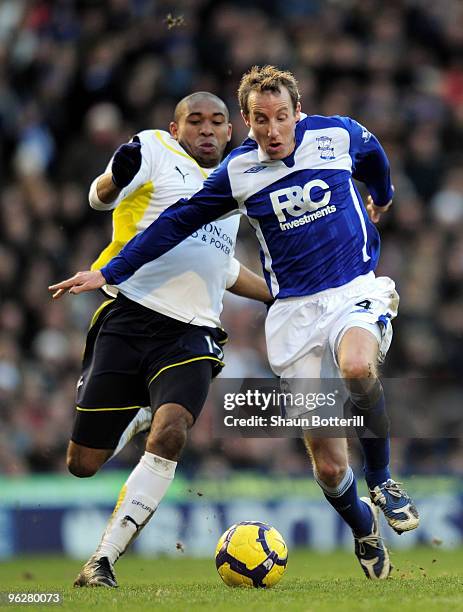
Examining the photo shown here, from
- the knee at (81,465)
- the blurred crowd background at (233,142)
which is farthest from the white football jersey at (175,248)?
the blurred crowd background at (233,142)

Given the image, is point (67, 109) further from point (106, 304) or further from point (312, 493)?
point (106, 304)

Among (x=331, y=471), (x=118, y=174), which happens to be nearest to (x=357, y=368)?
(x=331, y=471)

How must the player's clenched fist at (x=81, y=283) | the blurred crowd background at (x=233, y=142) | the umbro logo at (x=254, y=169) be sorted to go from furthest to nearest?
the blurred crowd background at (x=233, y=142)
the umbro logo at (x=254, y=169)
the player's clenched fist at (x=81, y=283)

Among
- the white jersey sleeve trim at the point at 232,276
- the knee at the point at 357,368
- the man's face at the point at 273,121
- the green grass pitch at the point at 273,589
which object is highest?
the man's face at the point at 273,121

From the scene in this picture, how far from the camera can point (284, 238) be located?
7.42 metres

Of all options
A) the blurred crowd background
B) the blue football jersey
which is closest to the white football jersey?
the blue football jersey

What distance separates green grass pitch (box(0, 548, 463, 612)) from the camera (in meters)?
5.98

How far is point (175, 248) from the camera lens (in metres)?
7.98

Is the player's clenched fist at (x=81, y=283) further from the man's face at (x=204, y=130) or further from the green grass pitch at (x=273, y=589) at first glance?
the green grass pitch at (x=273, y=589)

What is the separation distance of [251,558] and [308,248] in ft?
5.91

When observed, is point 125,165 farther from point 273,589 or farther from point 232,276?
point 273,589

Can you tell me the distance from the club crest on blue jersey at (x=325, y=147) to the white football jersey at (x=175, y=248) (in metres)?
0.92

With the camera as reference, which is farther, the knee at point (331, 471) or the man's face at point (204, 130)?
the man's face at point (204, 130)

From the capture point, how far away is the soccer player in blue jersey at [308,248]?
727 cm
